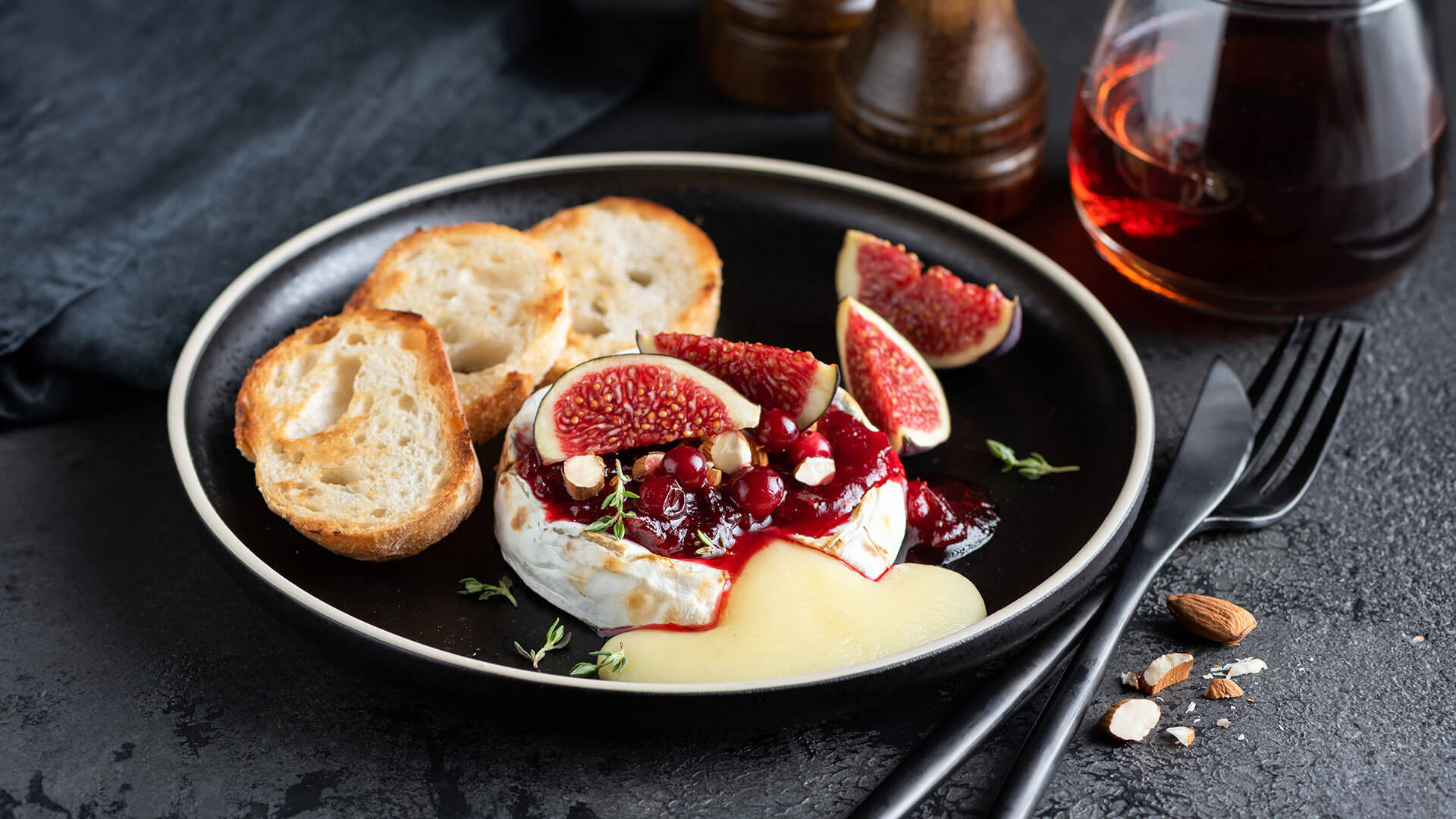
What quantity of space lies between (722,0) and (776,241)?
1024mm

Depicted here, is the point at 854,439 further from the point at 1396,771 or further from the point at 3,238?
the point at 3,238

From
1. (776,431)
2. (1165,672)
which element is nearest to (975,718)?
(1165,672)

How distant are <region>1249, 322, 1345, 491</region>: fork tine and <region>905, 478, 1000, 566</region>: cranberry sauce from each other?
611 mm

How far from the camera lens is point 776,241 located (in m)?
3.40

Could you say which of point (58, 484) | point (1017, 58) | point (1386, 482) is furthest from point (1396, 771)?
point (58, 484)

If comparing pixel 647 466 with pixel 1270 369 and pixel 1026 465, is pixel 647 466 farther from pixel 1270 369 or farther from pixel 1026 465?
pixel 1270 369

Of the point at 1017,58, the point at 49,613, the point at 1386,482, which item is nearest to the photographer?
the point at 49,613

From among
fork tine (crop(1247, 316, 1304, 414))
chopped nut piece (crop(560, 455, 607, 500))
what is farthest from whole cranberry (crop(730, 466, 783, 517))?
fork tine (crop(1247, 316, 1304, 414))

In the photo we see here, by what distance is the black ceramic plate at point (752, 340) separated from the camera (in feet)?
6.93

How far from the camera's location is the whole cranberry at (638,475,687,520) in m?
2.31

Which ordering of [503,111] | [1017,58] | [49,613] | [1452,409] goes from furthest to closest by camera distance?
[503,111], [1017,58], [1452,409], [49,613]

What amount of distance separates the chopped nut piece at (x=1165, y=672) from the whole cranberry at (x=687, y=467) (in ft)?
2.92

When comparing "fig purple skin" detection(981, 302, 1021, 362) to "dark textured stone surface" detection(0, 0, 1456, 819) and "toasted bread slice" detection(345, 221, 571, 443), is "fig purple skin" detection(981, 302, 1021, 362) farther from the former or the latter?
"toasted bread slice" detection(345, 221, 571, 443)

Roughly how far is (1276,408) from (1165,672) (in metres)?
0.85
